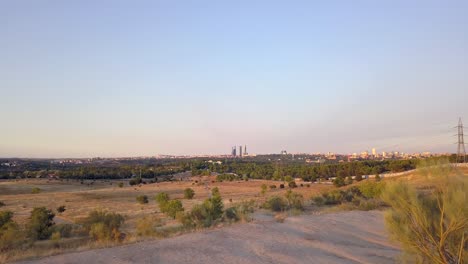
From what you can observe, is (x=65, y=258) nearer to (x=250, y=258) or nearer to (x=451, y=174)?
(x=250, y=258)

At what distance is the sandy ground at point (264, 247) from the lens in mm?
11750

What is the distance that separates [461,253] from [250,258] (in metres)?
5.84

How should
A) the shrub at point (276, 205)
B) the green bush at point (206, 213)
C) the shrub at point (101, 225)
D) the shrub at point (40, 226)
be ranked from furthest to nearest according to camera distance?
the shrub at point (276, 205)
the shrub at point (40, 226)
the green bush at point (206, 213)
the shrub at point (101, 225)

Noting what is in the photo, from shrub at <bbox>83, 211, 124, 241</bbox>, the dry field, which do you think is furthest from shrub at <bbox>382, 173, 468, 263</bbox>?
the dry field

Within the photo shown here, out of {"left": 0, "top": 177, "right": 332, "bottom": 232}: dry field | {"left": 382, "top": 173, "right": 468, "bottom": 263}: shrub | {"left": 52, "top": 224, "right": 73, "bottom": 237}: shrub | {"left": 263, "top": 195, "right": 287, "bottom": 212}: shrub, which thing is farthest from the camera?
{"left": 0, "top": 177, "right": 332, "bottom": 232}: dry field

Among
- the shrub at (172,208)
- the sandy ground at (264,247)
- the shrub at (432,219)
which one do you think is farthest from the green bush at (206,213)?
the shrub at (432,219)

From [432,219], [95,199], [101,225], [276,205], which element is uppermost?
[432,219]

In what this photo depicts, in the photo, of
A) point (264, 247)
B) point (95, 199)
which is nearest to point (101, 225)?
point (264, 247)

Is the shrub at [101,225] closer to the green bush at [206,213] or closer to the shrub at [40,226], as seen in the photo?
the shrub at [40,226]

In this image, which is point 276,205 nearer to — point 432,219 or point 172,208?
point 172,208

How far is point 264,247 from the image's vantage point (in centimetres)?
1366

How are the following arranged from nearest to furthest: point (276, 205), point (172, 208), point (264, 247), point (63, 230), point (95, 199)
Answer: point (264, 247) → point (63, 230) → point (276, 205) → point (172, 208) → point (95, 199)

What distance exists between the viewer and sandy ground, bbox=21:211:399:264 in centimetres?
1175

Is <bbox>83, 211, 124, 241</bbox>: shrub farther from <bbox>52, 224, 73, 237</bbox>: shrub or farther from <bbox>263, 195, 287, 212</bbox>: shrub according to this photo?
<bbox>263, 195, 287, 212</bbox>: shrub
